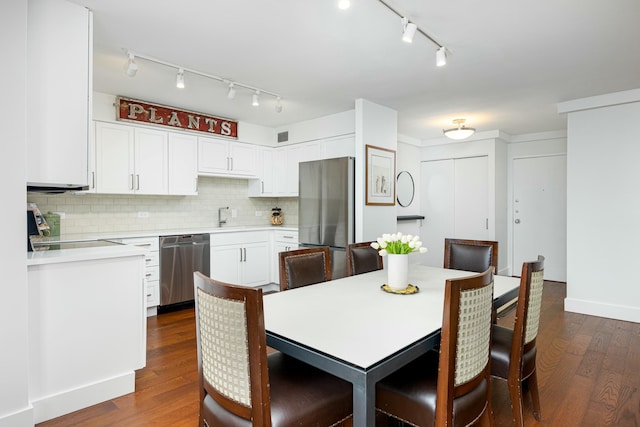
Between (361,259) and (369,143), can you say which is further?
(369,143)

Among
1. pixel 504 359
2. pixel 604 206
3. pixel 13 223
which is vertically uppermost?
pixel 604 206

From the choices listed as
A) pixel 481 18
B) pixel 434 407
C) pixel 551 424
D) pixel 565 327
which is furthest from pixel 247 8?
pixel 565 327

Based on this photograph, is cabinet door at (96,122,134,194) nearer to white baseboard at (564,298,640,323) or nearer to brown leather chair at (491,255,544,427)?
brown leather chair at (491,255,544,427)

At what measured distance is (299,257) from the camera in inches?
93.8

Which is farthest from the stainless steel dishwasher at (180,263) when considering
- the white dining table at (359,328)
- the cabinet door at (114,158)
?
the white dining table at (359,328)

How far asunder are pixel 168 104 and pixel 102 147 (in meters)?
0.91

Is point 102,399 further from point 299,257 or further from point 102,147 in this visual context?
point 102,147

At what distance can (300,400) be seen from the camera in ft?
4.36

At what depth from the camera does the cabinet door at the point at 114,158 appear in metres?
3.75

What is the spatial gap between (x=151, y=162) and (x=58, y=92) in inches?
81.2

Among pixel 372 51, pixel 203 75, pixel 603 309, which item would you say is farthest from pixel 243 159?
pixel 603 309

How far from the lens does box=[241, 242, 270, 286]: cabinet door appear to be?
4765 millimetres

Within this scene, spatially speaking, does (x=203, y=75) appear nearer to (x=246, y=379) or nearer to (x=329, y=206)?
(x=329, y=206)

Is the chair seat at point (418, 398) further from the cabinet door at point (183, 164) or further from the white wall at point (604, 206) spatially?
the cabinet door at point (183, 164)
